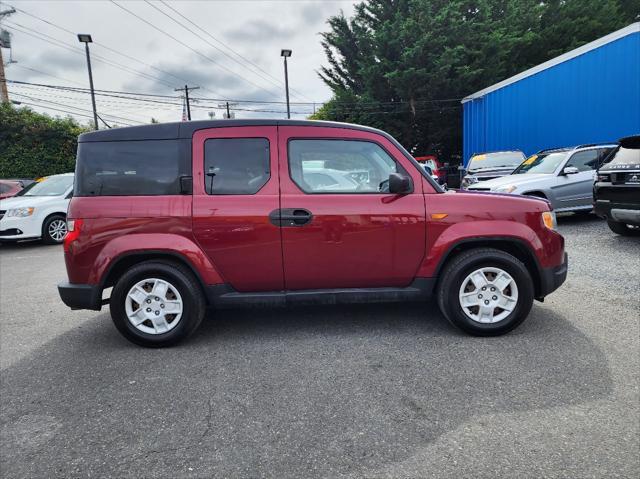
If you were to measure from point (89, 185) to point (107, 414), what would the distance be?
1898mm

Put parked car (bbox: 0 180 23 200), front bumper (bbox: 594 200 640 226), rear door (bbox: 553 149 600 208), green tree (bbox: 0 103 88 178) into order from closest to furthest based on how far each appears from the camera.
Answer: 1. front bumper (bbox: 594 200 640 226)
2. rear door (bbox: 553 149 600 208)
3. parked car (bbox: 0 180 23 200)
4. green tree (bbox: 0 103 88 178)

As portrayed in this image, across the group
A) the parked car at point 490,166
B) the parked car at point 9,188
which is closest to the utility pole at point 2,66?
the parked car at point 9,188

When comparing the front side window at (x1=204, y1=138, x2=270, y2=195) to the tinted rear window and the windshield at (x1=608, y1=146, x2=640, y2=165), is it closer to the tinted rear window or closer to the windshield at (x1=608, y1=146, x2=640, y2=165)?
the tinted rear window

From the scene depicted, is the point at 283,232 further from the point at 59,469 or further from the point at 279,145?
the point at 59,469

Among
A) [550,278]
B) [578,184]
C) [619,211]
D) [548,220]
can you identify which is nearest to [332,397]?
[550,278]

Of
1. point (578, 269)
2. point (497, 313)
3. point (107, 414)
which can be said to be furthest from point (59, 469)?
point (578, 269)

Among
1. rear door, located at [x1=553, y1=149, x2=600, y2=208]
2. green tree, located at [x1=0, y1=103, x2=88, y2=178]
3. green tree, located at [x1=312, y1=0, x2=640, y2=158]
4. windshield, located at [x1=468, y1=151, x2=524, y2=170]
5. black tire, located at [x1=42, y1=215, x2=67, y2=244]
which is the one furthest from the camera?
green tree, located at [x1=312, y1=0, x2=640, y2=158]

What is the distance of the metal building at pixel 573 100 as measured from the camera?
10055 millimetres

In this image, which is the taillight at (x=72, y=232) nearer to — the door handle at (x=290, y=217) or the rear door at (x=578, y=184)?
the door handle at (x=290, y=217)

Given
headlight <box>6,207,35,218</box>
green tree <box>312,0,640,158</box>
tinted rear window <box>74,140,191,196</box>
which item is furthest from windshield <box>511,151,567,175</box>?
green tree <box>312,0,640,158</box>

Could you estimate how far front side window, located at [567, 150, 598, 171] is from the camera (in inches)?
365

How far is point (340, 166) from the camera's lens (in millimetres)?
3645

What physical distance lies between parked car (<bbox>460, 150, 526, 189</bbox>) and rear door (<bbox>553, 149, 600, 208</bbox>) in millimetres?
2970

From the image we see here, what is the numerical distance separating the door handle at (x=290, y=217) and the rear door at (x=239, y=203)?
0.04m
